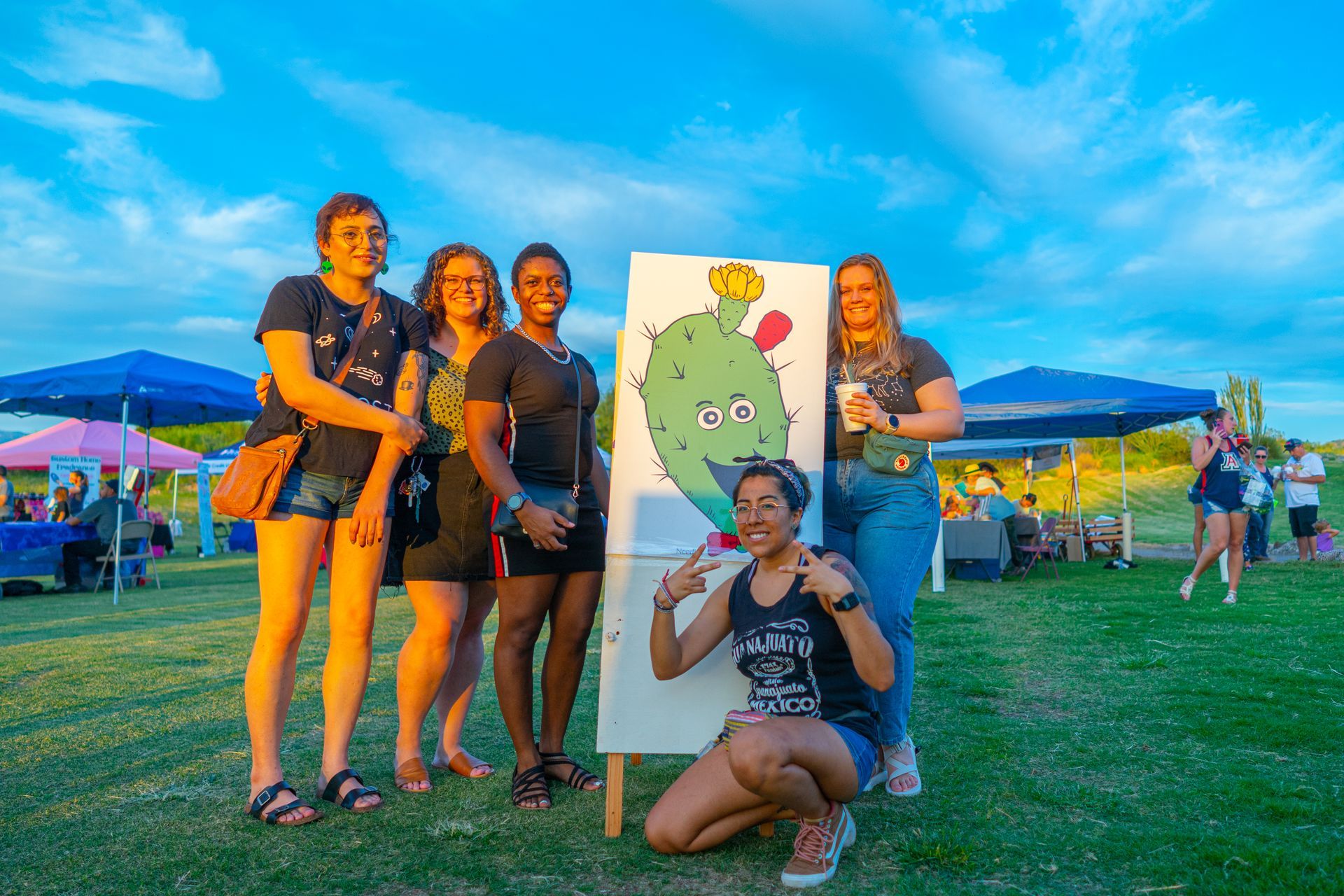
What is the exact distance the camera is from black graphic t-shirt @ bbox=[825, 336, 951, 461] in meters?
2.99

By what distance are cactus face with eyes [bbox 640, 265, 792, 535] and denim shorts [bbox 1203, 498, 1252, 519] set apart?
6.90 m

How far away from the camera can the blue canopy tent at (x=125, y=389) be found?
9.19m

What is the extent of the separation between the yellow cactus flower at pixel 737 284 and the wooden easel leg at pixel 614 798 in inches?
59.9

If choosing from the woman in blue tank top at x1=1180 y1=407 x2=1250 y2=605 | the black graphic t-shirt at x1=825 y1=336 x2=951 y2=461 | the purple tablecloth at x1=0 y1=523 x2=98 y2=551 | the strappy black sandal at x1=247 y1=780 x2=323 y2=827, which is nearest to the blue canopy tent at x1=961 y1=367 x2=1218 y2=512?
the woman in blue tank top at x1=1180 y1=407 x2=1250 y2=605

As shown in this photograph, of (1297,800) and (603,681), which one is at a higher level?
(603,681)

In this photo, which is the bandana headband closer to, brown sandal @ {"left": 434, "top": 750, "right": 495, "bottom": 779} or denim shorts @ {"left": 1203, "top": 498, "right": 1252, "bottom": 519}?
brown sandal @ {"left": 434, "top": 750, "right": 495, "bottom": 779}

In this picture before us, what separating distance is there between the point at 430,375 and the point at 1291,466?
1358 centimetres

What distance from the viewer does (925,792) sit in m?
2.86

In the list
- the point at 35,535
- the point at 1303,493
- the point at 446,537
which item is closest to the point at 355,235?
the point at 446,537

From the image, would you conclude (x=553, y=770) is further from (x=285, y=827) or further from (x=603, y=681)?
(x=285, y=827)

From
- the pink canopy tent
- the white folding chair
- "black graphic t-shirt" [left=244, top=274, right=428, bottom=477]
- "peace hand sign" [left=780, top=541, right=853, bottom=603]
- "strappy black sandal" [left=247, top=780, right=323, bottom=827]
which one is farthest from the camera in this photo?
the pink canopy tent

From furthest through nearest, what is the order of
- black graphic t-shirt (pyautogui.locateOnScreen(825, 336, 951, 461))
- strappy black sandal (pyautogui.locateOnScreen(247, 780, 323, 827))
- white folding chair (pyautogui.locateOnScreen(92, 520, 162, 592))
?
1. white folding chair (pyautogui.locateOnScreen(92, 520, 162, 592))
2. black graphic t-shirt (pyautogui.locateOnScreen(825, 336, 951, 461))
3. strappy black sandal (pyautogui.locateOnScreen(247, 780, 323, 827))

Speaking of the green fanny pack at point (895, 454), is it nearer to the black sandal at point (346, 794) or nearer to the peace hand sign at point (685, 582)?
the peace hand sign at point (685, 582)

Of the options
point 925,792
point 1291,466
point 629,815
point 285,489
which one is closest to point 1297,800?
point 925,792
